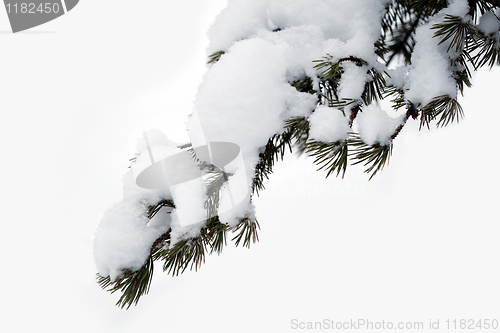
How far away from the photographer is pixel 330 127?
615 millimetres

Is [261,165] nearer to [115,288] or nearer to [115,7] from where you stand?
[115,288]

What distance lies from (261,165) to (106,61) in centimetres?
657

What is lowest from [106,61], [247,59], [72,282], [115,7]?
[72,282]

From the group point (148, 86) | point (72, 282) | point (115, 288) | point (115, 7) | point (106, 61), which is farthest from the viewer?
point (115, 7)

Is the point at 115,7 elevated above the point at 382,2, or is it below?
above

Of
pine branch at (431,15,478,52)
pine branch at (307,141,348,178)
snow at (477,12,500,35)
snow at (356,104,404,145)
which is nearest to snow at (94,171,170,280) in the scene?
pine branch at (307,141,348,178)

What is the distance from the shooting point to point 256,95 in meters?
0.67

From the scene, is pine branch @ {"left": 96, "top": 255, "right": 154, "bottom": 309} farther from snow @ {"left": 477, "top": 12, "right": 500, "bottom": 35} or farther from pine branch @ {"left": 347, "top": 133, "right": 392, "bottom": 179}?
snow @ {"left": 477, "top": 12, "right": 500, "bottom": 35}

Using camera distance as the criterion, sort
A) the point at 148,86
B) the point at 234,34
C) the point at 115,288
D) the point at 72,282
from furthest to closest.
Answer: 1. the point at 148,86
2. the point at 72,282
3. the point at 234,34
4. the point at 115,288

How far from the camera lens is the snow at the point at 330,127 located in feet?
2.01

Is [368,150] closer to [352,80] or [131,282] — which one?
[352,80]

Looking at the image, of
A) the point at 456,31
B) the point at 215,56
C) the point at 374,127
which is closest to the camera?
the point at 374,127

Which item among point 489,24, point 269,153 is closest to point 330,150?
point 269,153

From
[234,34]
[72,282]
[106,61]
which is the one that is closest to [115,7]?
[106,61]
